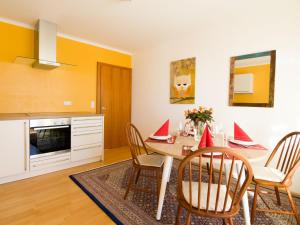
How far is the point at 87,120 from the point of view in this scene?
2.98m

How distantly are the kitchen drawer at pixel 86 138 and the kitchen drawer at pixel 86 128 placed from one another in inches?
2.0

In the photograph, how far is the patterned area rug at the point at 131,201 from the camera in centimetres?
164

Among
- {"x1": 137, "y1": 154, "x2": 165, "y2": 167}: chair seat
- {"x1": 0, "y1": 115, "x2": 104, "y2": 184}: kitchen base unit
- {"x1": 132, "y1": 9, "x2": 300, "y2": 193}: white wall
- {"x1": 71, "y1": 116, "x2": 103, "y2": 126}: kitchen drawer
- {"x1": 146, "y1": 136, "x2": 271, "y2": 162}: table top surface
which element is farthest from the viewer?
{"x1": 71, "y1": 116, "x2": 103, "y2": 126}: kitchen drawer

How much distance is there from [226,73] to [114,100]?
8.25ft

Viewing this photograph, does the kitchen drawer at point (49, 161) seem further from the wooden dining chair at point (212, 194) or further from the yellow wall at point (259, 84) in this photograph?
the yellow wall at point (259, 84)

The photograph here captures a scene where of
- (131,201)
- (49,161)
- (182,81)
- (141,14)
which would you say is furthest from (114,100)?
(131,201)

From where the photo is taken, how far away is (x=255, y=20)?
239cm

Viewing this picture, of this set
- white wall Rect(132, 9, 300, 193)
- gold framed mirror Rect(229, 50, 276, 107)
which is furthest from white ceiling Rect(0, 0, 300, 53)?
gold framed mirror Rect(229, 50, 276, 107)

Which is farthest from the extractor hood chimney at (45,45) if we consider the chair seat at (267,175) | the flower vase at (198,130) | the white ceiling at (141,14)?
the chair seat at (267,175)

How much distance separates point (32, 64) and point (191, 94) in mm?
2814

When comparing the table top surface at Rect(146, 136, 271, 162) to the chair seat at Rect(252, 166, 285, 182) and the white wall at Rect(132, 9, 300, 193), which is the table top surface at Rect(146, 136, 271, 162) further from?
the white wall at Rect(132, 9, 300, 193)

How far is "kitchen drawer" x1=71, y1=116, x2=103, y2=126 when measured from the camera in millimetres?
2844

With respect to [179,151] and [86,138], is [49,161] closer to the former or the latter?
[86,138]

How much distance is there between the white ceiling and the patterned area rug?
2386mm
